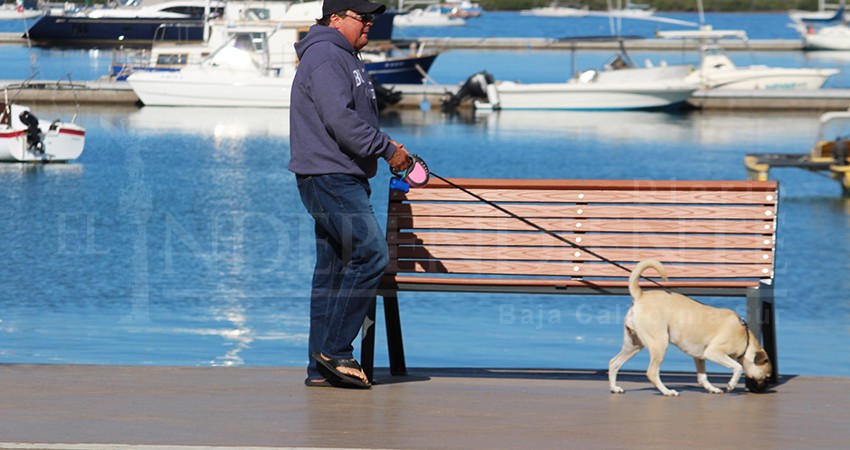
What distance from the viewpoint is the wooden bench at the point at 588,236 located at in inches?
A: 248

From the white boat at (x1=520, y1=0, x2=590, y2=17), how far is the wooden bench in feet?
396

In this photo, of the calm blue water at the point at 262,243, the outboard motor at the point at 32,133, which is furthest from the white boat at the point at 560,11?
the outboard motor at the point at 32,133

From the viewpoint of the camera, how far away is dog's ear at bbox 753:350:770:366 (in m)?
6.10

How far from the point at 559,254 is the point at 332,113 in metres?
1.41

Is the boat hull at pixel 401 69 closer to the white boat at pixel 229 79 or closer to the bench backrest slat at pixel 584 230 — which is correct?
the white boat at pixel 229 79

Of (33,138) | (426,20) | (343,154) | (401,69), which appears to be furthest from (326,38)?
(426,20)

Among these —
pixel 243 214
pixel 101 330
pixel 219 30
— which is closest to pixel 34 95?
pixel 219 30

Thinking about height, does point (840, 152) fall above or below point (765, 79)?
below

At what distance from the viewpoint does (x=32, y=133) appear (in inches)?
Answer: 1120

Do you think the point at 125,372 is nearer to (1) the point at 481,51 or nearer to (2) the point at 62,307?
(2) the point at 62,307

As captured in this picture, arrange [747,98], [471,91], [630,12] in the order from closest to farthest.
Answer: [747,98], [471,91], [630,12]

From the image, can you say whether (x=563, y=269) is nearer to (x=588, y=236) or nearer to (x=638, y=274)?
(x=588, y=236)

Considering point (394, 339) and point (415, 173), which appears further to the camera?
point (394, 339)

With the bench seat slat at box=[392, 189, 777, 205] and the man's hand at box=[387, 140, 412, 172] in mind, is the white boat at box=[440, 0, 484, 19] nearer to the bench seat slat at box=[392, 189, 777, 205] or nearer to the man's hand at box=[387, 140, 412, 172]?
the bench seat slat at box=[392, 189, 777, 205]
